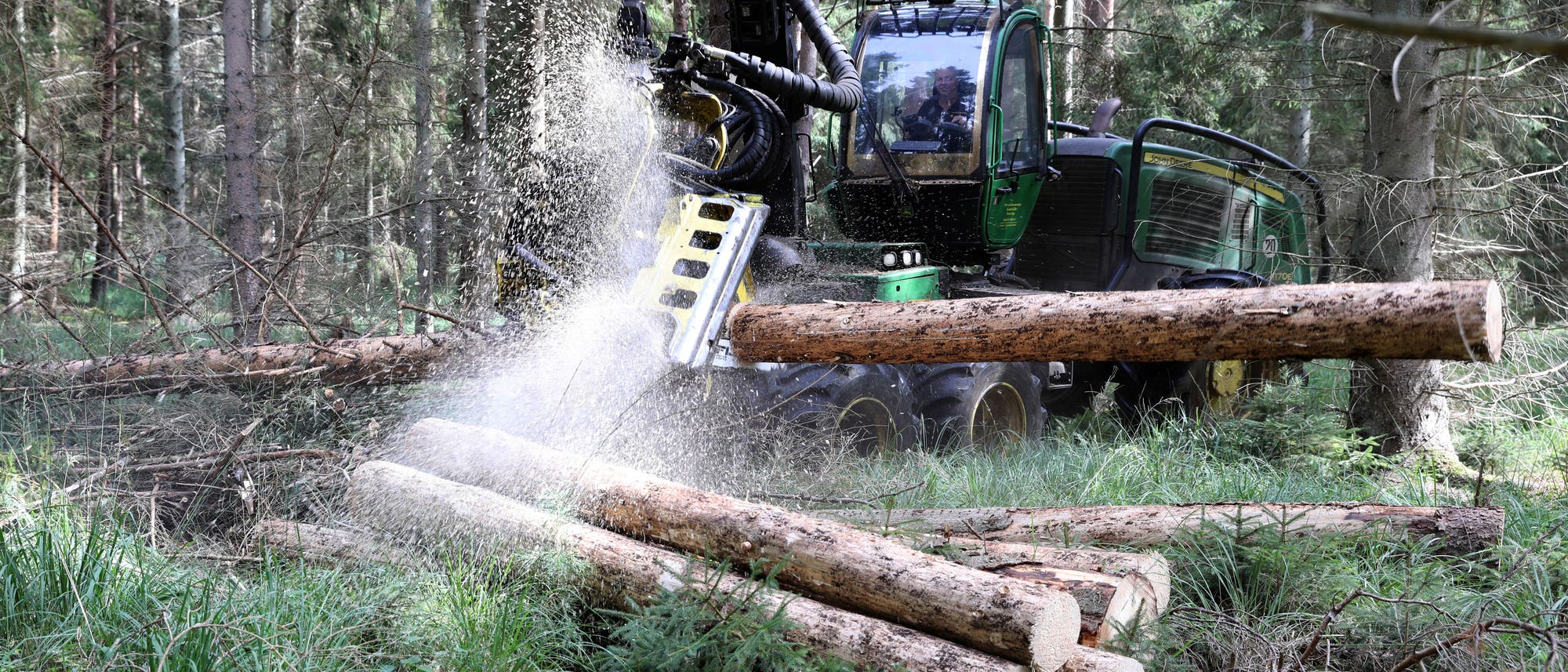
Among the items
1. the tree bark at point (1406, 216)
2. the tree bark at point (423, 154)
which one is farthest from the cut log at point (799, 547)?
the tree bark at point (423, 154)

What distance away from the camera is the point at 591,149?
5.00 m

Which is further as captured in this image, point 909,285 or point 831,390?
point 909,285

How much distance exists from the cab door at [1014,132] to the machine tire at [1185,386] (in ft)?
3.81

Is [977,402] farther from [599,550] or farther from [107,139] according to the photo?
[107,139]

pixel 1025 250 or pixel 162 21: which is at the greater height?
pixel 162 21

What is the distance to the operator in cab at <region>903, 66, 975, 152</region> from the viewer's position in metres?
6.11

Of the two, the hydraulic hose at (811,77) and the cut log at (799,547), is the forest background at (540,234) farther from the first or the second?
the hydraulic hose at (811,77)

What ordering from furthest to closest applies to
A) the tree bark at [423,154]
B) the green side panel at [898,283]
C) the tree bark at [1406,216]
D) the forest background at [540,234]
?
1. the tree bark at [423,154]
2. the tree bark at [1406,216]
3. the green side panel at [898,283]
4. the forest background at [540,234]

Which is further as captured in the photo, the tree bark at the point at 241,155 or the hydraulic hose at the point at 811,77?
the tree bark at the point at 241,155

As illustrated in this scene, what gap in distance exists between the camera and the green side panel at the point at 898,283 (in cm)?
535

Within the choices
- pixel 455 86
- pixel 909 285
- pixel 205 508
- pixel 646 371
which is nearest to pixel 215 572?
pixel 205 508

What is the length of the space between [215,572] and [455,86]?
1022cm

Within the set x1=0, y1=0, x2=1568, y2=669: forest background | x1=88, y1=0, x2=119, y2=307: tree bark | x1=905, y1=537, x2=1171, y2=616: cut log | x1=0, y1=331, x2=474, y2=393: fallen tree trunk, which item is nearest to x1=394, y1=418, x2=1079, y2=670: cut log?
x1=905, y1=537, x2=1171, y2=616: cut log

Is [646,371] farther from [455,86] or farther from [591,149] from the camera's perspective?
[455,86]
